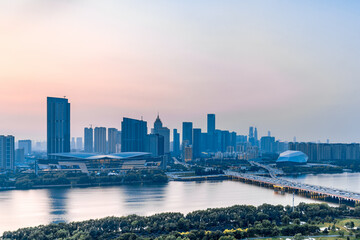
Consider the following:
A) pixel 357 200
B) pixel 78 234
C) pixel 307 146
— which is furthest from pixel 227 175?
pixel 307 146

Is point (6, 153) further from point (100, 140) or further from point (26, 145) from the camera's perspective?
point (26, 145)

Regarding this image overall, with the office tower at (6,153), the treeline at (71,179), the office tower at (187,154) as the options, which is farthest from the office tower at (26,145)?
the treeline at (71,179)

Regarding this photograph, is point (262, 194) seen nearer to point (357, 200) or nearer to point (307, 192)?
point (307, 192)

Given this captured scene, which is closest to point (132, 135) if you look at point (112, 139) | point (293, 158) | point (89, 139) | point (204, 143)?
point (112, 139)

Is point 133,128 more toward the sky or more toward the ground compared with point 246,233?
more toward the sky

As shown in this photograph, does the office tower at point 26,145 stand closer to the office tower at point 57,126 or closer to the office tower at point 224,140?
the office tower at point 57,126

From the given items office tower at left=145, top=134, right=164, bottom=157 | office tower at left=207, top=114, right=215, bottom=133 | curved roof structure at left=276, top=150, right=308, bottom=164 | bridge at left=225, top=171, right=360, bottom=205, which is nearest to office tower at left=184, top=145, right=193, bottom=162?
office tower at left=145, top=134, right=164, bottom=157
